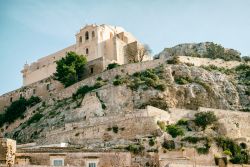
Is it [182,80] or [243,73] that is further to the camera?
[243,73]

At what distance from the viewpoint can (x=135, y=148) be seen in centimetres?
3947

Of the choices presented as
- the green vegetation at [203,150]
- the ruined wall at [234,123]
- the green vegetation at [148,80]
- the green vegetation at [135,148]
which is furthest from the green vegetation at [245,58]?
the green vegetation at [135,148]

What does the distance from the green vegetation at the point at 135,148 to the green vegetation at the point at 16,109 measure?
28663 mm

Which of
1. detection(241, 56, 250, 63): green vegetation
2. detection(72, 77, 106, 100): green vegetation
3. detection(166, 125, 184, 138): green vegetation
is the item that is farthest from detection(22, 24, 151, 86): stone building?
detection(166, 125, 184, 138): green vegetation

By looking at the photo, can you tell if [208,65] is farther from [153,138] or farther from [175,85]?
[153,138]

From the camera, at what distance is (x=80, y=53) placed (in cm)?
7100

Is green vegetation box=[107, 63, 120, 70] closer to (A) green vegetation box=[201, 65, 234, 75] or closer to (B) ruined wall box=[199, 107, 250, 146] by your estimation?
(A) green vegetation box=[201, 65, 234, 75]

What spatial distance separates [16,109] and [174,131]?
2893cm

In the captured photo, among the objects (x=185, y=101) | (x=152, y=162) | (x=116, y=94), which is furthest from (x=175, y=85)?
(x=152, y=162)

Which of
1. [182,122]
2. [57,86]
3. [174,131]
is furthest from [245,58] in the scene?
[174,131]

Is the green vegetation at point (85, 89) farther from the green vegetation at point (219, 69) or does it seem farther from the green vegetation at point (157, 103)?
the green vegetation at point (219, 69)

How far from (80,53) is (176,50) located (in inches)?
637

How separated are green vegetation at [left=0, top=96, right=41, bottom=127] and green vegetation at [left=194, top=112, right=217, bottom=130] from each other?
2585cm

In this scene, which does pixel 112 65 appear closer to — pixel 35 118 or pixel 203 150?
pixel 35 118
